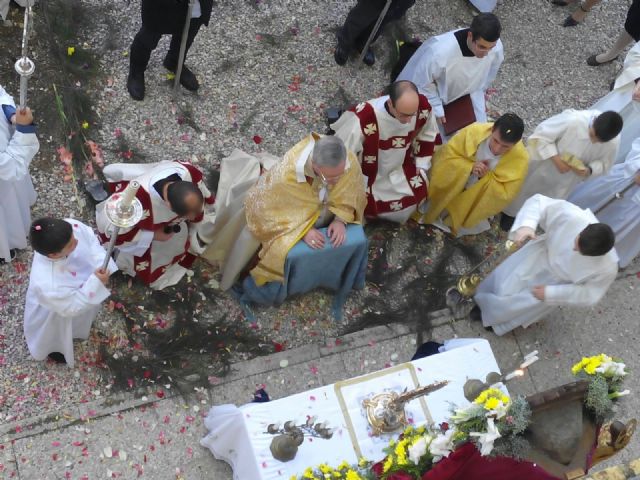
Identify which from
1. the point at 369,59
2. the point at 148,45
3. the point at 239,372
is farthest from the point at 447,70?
the point at 239,372

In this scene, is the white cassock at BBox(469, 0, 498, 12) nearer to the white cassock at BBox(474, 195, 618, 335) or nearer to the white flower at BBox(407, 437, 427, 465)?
the white cassock at BBox(474, 195, 618, 335)

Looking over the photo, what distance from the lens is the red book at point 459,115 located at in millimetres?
6402

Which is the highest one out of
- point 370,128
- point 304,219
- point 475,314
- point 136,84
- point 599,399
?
point 599,399

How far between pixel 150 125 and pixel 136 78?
1.36ft

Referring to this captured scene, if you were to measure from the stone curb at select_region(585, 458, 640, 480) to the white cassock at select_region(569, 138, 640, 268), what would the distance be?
1.88 meters

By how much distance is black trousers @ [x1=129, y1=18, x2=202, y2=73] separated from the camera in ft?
19.4

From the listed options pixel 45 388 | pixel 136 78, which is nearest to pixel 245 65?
pixel 136 78

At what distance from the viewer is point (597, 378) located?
363cm

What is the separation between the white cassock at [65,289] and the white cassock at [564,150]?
3.37 metres

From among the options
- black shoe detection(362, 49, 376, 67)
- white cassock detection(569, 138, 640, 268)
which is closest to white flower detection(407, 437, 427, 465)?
white cassock detection(569, 138, 640, 268)

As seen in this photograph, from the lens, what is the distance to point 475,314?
19.7 ft

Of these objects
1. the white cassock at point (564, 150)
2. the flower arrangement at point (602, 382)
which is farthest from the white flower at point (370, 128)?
the flower arrangement at point (602, 382)

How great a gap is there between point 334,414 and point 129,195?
1.90 metres

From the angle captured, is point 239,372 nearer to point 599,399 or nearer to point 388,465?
point 388,465
